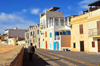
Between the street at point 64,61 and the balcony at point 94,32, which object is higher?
the balcony at point 94,32

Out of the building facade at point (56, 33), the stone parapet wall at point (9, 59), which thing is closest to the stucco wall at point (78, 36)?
the building facade at point (56, 33)

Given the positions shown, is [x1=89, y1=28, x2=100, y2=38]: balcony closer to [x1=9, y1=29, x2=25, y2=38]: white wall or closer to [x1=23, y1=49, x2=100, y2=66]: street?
[x1=23, y1=49, x2=100, y2=66]: street

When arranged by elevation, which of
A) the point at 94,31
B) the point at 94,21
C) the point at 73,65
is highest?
the point at 94,21

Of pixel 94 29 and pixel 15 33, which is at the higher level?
pixel 15 33

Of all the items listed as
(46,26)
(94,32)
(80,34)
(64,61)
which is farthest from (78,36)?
(46,26)

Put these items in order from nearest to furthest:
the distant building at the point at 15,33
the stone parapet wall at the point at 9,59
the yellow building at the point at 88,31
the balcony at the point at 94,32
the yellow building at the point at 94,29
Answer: the stone parapet wall at the point at 9,59 < the balcony at the point at 94,32 < the yellow building at the point at 94,29 < the yellow building at the point at 88,31 < the distant building at the point at 15,33

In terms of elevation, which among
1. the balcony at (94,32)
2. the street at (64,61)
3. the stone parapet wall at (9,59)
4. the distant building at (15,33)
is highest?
the distant building at (15,33)

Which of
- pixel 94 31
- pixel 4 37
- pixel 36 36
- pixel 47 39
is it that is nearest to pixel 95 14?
pixel 94 31

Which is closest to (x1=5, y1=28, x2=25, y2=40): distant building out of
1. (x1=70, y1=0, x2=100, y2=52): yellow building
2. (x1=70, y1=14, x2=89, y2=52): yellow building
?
(x1=70, y1=14, x2=89, y2=52): yellow building

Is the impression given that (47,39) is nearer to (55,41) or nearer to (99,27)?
(55,41)

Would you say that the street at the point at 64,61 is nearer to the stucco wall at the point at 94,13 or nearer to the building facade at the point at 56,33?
the stucco wall at the point at 94,13

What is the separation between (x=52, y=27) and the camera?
129ft

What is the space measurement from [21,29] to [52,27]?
47.4 m

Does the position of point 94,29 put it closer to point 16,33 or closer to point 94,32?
point 94,32
